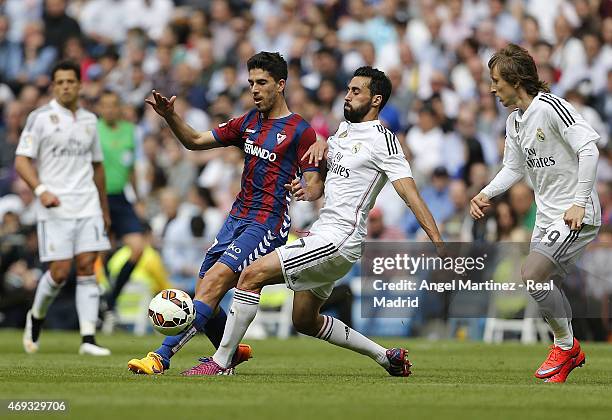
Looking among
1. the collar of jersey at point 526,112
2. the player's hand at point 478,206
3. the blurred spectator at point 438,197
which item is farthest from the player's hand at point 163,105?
the blurred spectator at point 438,197

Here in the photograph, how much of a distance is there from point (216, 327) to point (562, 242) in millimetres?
3169

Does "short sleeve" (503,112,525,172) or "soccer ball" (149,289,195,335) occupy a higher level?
"short sleeve" (503,112,525,172)

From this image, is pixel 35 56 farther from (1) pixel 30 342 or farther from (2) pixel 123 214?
(1) pixel 30 342

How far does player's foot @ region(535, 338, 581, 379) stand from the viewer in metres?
10.7

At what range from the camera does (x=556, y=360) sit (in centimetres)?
1075

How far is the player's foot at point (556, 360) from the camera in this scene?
10727 millimetres

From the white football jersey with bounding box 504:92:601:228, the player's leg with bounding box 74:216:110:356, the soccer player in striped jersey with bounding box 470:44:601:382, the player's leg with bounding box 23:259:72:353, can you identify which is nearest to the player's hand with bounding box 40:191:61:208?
the player's leg with bounding box 74:216:110:356

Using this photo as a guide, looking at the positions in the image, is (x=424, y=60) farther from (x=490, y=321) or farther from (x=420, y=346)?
(x=420, y=346)

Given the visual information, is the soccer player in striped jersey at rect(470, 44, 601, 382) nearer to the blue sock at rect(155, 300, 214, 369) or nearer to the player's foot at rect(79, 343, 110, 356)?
the blue sock at rect(155, 300, 214, 369)

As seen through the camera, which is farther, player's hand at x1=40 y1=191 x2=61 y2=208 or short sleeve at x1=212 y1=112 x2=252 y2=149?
player's hand at x1=40 y1=191 x2=61 y2=208

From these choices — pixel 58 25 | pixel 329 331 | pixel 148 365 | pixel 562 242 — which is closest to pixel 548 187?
pixel 562 242

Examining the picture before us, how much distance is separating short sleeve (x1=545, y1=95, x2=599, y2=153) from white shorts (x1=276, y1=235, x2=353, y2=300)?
80.4 inches

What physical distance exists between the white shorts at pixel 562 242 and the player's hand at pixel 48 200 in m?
5.44

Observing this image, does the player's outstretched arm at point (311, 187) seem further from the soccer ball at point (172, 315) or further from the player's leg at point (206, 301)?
the soccer ball at point (172, 315)
